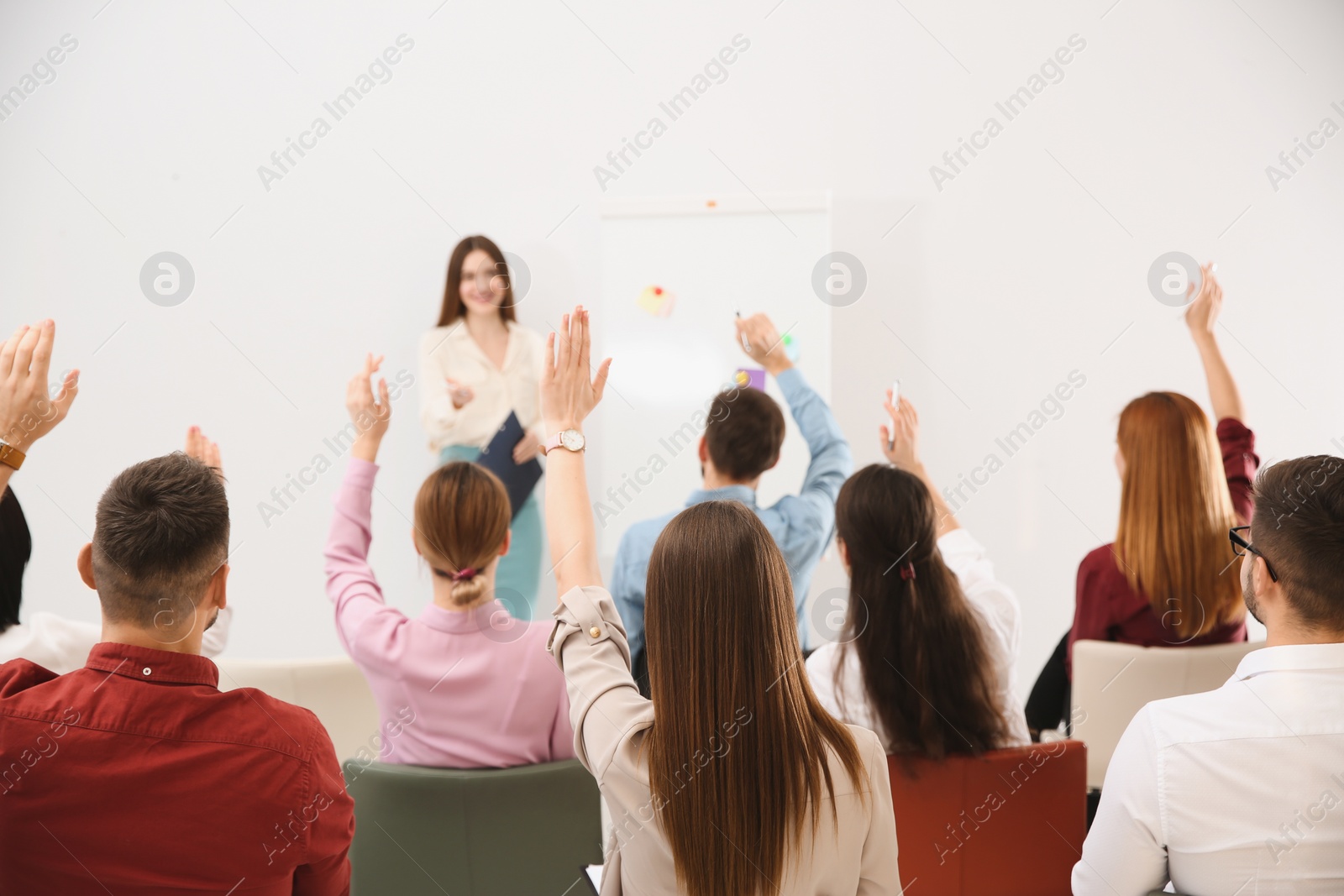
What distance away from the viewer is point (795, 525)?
245 centimetres

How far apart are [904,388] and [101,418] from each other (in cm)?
332

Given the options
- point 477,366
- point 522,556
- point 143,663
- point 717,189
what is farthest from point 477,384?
point 143,663

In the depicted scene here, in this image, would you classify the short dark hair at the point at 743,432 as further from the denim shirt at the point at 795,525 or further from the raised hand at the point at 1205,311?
the raised hand at the point at 1205,311

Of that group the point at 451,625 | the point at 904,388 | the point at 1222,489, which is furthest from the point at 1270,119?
the point at 451,625

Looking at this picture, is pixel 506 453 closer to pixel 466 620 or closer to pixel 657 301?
pixel 657 301

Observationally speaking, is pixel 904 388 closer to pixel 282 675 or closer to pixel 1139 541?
pixel 1139 541

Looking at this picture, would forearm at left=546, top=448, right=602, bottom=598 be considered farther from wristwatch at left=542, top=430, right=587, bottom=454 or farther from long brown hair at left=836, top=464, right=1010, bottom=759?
long brown hair at left=836, top=464, right=1010, bottom=759

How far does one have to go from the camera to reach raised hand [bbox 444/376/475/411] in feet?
12.5

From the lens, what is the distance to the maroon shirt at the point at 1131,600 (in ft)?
7.73

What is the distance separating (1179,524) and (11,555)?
8.05 ft

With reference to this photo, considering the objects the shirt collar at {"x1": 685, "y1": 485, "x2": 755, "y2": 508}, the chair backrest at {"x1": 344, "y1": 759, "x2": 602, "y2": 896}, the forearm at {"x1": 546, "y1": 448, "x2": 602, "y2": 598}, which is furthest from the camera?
the shirt collar at {"x1": 685, "y1": 485, "x2": 755, "y2": 508}

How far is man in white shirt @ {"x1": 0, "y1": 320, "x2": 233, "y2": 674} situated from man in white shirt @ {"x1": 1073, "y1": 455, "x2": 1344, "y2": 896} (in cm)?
142

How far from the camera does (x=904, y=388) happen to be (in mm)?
4070

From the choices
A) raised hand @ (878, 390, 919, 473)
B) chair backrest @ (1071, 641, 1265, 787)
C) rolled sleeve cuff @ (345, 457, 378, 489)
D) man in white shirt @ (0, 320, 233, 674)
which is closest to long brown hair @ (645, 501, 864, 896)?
man in white shirt @ (0, 320, 233, 674)
